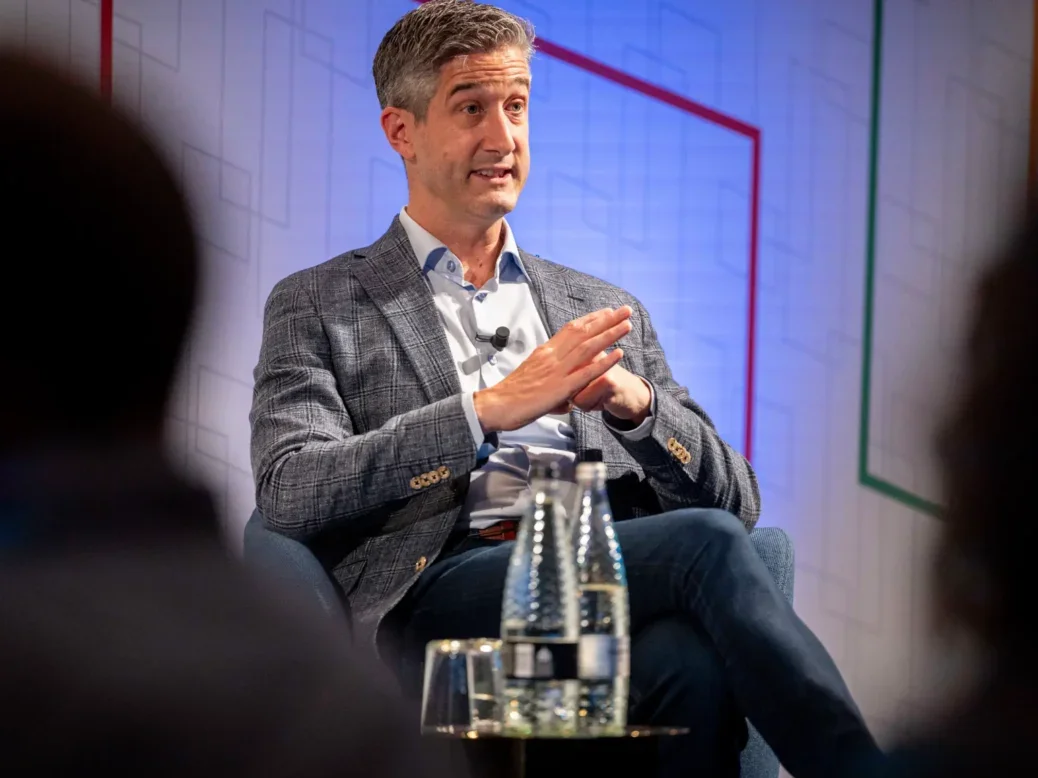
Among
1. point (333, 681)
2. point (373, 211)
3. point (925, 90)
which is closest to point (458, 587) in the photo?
point (373, 211)

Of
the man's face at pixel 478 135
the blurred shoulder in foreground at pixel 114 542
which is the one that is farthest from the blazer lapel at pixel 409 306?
the blurred shoulder in foreground at pixel 114 542

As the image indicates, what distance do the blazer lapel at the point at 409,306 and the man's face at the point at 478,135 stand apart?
0.45ft

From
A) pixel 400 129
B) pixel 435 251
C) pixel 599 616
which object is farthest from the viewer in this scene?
pixel 400 129

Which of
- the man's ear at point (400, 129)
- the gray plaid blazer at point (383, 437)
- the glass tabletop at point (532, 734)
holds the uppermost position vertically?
the man's ear at point (400, 129)

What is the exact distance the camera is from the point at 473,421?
2102 mm

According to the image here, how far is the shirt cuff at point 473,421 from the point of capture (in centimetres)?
210

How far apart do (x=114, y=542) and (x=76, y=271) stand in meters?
0.14

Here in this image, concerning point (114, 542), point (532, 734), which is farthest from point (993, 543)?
point (532, 734)

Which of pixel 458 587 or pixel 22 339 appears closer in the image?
pixel 22 339

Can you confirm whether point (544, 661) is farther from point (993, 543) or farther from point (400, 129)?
point (400, 129)

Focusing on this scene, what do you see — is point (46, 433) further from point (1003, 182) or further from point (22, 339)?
point (1003, 182)

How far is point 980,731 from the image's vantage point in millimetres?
580

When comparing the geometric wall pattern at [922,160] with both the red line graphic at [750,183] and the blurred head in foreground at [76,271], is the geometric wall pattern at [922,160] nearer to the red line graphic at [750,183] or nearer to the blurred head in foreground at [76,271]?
the red line graphic at [750,183]

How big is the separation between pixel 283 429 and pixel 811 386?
162 cm
